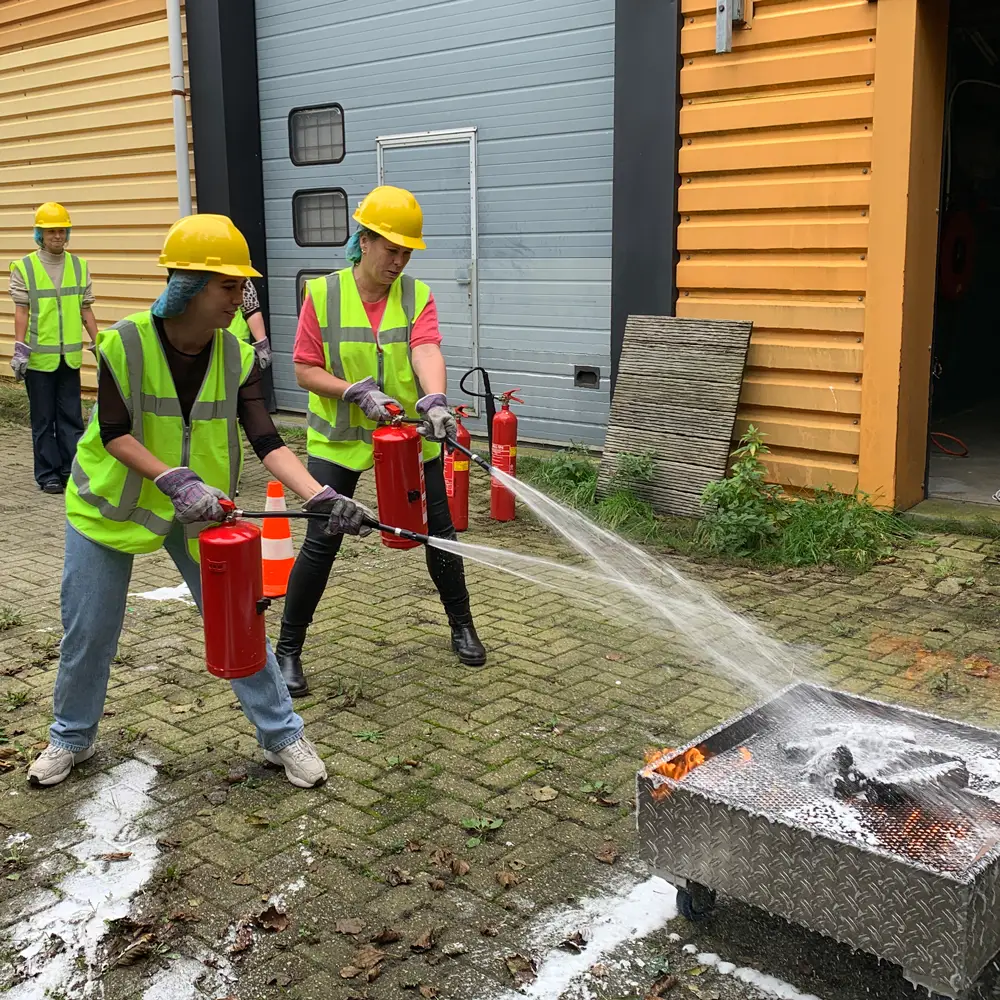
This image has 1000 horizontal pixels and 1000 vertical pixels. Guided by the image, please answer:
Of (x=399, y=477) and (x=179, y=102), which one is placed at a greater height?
(x=179, y=102)

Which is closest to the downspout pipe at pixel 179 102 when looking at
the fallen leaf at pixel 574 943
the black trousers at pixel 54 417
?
the black trousers at pixel 54 417

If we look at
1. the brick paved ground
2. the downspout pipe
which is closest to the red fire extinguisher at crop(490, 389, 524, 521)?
the brick paved ground

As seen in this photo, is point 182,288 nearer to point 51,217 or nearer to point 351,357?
point 351,357

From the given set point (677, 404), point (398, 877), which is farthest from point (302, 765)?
point (677, 404)

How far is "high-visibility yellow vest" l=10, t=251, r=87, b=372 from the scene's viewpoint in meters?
9.13

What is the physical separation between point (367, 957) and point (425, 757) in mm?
1279

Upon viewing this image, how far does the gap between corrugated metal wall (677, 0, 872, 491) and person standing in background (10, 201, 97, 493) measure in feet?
16.0

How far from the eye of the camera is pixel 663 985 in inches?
121

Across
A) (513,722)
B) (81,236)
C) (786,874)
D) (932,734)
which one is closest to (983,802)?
(932,734)

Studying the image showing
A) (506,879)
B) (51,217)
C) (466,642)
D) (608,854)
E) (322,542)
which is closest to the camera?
(506,879)

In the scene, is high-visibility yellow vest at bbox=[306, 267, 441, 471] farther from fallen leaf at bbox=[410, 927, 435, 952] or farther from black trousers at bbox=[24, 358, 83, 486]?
black trousers at bbox=[24, 358, 83, 486]

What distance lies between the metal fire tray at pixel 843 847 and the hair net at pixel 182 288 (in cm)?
206

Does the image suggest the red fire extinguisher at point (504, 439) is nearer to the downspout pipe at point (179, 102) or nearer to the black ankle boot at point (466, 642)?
the black ankle boot at point (466, 642)

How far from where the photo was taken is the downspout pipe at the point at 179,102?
11.3 meters
